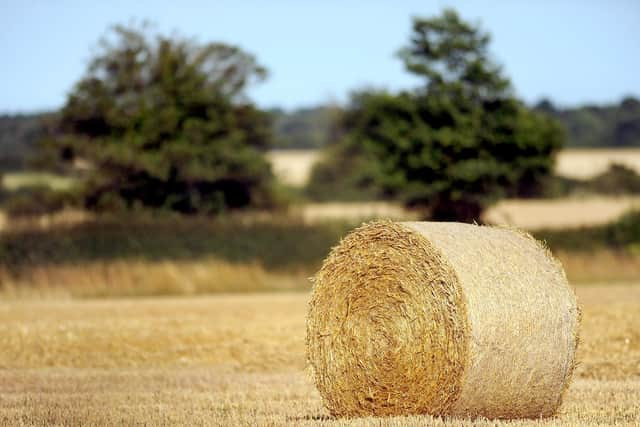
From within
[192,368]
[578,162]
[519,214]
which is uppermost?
[578,162]

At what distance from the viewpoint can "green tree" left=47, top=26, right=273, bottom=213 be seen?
41.6m

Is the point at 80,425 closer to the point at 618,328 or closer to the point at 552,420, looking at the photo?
the point at 552,420

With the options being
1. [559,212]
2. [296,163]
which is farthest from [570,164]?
[559,212]

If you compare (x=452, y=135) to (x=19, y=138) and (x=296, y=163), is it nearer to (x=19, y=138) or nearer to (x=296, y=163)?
(x=19, y=138)

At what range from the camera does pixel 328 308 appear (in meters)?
11.6

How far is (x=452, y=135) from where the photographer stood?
41500 mm

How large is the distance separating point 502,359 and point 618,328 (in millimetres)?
6996

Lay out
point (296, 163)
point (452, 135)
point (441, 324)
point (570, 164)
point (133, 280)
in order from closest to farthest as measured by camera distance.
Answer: point (441, 324) < point (133, 280) < point (452, 135) < point (570, 164) < point (296, 163)

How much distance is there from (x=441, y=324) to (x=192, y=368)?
6.64 metres

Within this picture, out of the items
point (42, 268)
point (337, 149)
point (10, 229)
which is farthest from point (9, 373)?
point (337, 149)

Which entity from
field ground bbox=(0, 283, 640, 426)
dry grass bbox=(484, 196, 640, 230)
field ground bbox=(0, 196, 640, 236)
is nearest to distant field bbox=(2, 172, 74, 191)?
field ground bbox=(0, 196, 640, 236)

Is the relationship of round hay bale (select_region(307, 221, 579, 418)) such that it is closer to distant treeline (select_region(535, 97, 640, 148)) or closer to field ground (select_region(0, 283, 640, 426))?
field ground (select_region(0, 283, 640, 426))

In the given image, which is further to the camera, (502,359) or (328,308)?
(328,308)

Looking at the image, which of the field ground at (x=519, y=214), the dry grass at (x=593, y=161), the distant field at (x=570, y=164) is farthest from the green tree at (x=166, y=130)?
the dry grass at (x=593, y=161)
